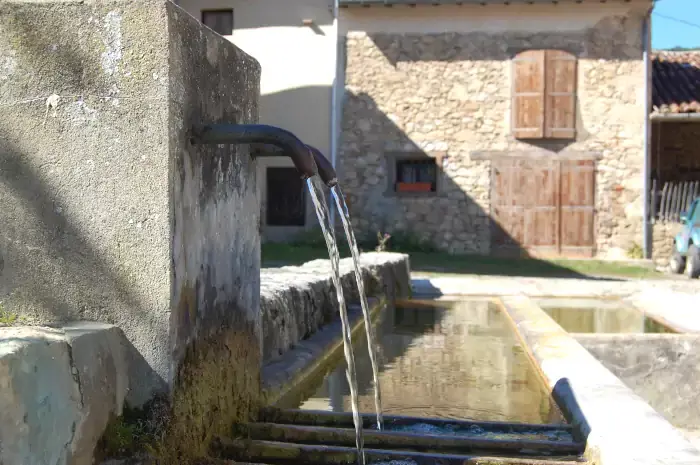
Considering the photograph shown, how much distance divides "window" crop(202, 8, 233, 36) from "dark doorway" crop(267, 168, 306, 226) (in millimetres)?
3035

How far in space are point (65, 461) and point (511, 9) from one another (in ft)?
48.2

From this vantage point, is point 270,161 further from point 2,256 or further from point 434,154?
point 2,256

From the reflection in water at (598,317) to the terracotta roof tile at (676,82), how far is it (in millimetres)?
7573

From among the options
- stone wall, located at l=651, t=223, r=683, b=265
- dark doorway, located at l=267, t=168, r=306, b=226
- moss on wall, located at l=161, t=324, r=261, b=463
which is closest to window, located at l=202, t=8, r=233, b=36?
dark doorway, located at l=267, t=168, r=306, b=226

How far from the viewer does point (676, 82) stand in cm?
1638

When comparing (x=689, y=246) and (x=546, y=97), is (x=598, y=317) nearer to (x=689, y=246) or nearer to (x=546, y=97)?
(x=689, y=246)

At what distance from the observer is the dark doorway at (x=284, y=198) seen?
53.1ft

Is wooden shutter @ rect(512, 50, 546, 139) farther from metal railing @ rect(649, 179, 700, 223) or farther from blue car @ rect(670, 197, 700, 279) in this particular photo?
blue car @ rect(670, 197, 700, 279)

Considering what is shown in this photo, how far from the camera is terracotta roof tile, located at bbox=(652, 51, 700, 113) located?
595 inches

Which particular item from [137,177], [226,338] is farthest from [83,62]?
[226,338]

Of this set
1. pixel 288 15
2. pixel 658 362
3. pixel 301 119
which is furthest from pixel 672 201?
pixel 658 362

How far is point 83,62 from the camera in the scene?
2.16m

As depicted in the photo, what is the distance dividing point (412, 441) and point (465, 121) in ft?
43.2

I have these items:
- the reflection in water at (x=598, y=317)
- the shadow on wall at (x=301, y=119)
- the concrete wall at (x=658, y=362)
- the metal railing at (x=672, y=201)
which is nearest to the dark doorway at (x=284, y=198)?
the shadow on wall at (x=301, y=119)
